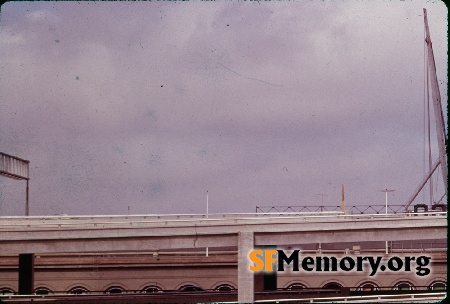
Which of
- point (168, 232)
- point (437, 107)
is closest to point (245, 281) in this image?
point (168, 232)

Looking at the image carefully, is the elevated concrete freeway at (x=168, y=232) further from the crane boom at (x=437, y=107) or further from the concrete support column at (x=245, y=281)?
the crane boom at (x=437, y=107)

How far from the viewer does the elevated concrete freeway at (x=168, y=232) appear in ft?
147

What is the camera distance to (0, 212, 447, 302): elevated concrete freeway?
1766 inches

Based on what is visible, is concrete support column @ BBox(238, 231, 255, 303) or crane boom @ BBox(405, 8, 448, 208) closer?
concrete support column @ BBox(238, 231, 255, 303)

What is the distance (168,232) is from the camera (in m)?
45.4

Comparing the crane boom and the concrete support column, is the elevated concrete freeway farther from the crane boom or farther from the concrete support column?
the crane boom

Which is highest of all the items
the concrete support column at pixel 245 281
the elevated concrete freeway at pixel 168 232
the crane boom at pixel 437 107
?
the crane boom at pixel 437 107

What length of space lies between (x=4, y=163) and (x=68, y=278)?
11.6 meters

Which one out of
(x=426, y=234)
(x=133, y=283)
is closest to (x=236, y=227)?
(x=426, y=234)

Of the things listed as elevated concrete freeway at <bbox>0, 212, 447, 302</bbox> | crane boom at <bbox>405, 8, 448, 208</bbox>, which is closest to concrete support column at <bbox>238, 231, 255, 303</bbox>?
elevated concrete freeway at <bbox>0, 212, 447, 302</bbox>

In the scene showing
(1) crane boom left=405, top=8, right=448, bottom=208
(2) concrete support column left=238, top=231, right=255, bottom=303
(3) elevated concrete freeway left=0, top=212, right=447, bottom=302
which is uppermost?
(1) crane boom left=405, top=8, right=448, bottom=208

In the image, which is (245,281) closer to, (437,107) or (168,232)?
(168,232)

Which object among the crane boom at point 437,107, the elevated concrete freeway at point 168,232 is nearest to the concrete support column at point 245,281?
the elevated concrete freeway at point 168,232

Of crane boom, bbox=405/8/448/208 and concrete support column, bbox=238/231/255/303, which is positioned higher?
crane boom, bbox=405/8/448/208
